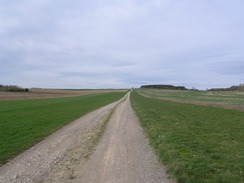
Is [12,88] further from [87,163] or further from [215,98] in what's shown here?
[87,163]

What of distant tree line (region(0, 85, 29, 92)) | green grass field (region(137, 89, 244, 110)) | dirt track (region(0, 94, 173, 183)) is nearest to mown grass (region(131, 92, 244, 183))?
dirt track (region(0, 94, 173, 183))

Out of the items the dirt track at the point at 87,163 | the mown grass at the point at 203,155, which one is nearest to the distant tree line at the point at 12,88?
the dirt track at the point at 87,163

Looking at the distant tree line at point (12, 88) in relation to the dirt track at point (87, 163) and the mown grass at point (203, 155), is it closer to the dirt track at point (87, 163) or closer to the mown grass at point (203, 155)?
the dirt track at point (87, 163)

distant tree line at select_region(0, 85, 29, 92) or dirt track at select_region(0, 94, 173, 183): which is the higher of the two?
distant tree line at select_region(0, 85, 29, 92)

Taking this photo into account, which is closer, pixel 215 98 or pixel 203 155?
pixel 203 155

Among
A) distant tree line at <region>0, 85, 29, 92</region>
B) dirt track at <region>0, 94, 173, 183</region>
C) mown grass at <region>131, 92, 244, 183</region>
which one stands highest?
distant tree line at <region>0, 85, 29, 92</region>

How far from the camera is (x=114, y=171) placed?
23.6ft

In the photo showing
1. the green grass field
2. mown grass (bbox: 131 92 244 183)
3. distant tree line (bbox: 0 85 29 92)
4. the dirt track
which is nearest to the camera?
mown grass (bbox: 131 92 244 183)

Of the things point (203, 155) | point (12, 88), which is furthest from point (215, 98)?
point (12, 88)

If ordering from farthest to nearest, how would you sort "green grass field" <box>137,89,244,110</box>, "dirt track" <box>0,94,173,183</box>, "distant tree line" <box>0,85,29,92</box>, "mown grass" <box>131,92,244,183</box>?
1. "distant tree line" <box>0,85,29,92</box>
2. "green grass field" <box>137,89,244,110</box>
3. "dirt track" <box>0,94,173,183</box>
4. "mown grass" <box>131,92,244,183</box>

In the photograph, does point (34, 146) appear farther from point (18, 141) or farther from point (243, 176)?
point (243, 176)

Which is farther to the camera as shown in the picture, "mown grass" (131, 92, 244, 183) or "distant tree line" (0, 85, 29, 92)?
"distant tree line" (0, 85, 29, 92)

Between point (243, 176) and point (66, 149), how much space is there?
310 inches

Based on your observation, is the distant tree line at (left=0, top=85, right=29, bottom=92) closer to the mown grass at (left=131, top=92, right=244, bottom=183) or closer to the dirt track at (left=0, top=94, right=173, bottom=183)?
the dirt track at (left=0, top=94, right=173, bottom=183)
